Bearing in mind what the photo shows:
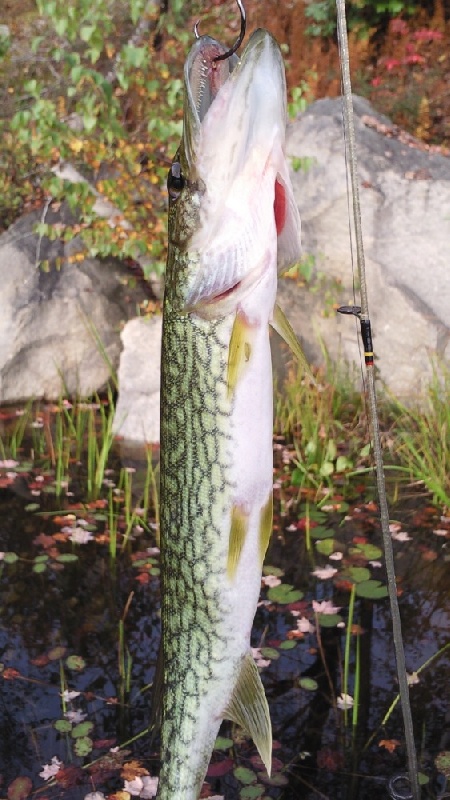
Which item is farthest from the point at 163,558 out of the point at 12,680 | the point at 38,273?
the point at 38,273

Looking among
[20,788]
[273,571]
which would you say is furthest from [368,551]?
[20,788]

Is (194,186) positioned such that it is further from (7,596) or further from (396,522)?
(396,522)

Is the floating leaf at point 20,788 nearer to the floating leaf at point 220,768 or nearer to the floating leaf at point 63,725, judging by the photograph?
the floating leaf at point 63,725

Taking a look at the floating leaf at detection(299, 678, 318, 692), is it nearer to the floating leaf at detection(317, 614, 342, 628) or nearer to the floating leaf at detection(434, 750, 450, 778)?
the floating leaf at detection(317, 614, 342, 628)

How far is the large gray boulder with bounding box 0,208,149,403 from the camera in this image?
6.57 meters

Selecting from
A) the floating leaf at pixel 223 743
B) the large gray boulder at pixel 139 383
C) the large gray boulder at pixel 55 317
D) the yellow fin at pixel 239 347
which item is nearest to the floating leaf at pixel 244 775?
the floating leaf at pixel 223 743

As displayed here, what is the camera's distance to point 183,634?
1965mm

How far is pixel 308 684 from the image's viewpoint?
3531 millimetres

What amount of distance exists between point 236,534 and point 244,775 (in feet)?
5.43

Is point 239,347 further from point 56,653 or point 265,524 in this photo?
point 56,653

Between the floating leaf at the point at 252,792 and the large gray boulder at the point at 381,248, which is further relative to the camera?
the large gray boulder at the point at 381,248

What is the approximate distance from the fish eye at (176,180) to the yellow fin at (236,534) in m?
0.66

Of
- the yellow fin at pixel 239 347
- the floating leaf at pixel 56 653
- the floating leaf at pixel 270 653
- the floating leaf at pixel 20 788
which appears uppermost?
the yellow fin at pixel 239 347

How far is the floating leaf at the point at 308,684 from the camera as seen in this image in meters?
3.50
